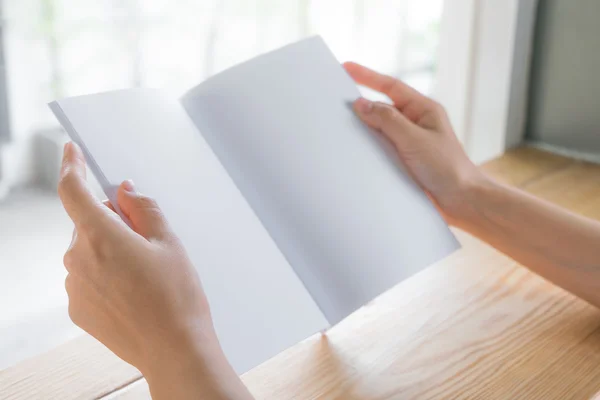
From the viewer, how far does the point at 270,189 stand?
58 centimetres

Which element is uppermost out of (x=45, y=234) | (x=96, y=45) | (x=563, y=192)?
(x=96, y=45)

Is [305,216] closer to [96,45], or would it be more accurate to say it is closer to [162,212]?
[162,212]

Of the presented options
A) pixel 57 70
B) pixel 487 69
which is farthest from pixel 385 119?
pixel 57 70

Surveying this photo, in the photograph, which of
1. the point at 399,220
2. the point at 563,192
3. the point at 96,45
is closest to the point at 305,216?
the point at 399,220

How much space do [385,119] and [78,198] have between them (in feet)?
1.15

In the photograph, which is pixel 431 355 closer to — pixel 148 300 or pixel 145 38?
pixel 148 300

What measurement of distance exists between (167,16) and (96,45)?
203mm

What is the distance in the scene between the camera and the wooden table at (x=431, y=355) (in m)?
0.53

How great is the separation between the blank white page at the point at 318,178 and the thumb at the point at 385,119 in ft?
0.04

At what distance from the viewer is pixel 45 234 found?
1.48 m

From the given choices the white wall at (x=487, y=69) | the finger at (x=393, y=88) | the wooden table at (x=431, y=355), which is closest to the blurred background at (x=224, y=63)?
the white wall at (x=487, y=69)

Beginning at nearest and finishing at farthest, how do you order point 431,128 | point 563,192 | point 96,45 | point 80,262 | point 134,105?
point 80,262
point 134,105
point 431,128
point 563,192
point 96,45

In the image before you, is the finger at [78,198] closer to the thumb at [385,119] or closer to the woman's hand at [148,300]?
the woman's hand at [148,300]

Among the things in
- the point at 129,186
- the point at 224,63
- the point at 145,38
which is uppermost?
the point at 129,186
